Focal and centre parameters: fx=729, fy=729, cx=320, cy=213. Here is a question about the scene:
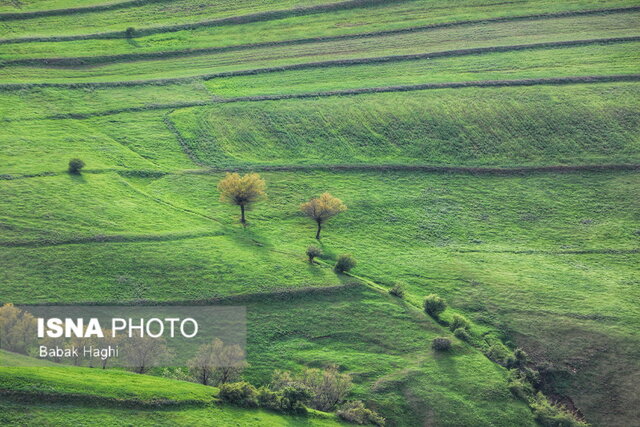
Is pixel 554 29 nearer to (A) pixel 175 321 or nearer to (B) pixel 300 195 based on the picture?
(B) pixel 300 195

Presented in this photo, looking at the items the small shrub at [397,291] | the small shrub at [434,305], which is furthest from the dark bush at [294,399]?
the small shrub at [397,291]

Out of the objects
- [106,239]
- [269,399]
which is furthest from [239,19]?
[269,399]

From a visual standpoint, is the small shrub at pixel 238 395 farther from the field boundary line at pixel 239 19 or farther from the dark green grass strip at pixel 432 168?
the field boundary line at pixel 239 19

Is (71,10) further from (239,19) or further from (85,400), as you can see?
(85,400)

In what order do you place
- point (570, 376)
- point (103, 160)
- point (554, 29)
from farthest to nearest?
point (554, 29) → point (103, 160) → point (570, 376)

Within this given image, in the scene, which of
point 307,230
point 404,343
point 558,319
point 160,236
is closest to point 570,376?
point 558,319
